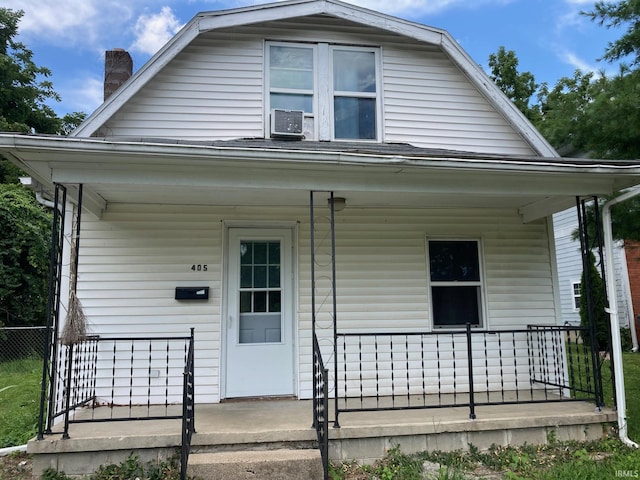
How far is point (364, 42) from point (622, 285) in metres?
10.4

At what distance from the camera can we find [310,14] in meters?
6.17

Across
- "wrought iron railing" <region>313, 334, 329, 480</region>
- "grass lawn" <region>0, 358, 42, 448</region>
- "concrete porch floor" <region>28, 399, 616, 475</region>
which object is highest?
"wrought iron railing" <region>313, 334, 329, 480</region>

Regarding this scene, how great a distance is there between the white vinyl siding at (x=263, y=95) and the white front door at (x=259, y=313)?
1508 millimetres

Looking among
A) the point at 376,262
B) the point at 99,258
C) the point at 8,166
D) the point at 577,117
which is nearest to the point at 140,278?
the point at 99,258

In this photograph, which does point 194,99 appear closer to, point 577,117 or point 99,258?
point 99,258

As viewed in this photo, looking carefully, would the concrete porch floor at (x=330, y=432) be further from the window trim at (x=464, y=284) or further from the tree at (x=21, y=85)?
the tree at (x=21, y=85)

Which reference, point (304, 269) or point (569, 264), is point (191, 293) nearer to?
point (304, 269)

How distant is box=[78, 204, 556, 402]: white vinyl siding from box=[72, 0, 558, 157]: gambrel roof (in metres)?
1.19

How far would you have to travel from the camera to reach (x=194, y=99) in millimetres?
6039

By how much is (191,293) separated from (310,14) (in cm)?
405

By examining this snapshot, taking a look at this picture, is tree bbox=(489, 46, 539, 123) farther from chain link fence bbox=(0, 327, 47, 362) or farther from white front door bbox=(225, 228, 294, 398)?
chain link fence bbox=(0, 327, 47, 362)

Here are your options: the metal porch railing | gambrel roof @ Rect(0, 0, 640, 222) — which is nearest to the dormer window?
gambrel roof @ Rect(0, 0, 640, 222)

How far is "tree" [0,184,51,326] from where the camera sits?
34.1 ft

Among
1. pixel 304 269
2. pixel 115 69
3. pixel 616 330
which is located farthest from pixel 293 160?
pixel 115 69
